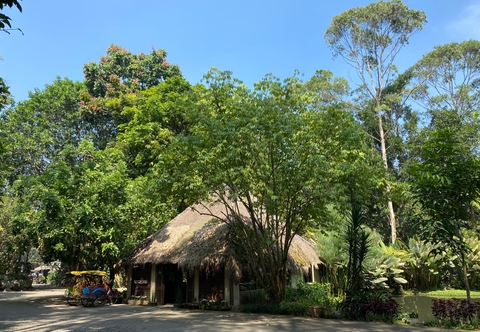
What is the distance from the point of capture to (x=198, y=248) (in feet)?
47.7

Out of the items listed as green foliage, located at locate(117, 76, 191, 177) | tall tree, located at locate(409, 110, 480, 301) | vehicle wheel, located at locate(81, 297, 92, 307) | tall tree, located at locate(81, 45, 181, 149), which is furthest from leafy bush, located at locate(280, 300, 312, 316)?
tall tree, located at locate(81, 45, 181, 149)

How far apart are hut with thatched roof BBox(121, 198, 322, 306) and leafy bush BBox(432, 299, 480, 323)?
613cm

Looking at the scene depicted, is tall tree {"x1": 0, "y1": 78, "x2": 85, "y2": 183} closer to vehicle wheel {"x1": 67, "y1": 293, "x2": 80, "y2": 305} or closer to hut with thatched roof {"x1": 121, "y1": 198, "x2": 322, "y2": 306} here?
vehicle wheel {"x1": 67, "y1": 293, "x2": 80, "y2": 305}

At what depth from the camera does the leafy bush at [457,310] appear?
8859mm

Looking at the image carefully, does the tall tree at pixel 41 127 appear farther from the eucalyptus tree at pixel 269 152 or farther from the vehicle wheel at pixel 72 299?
the eucalyptus tree at pixel 269 152

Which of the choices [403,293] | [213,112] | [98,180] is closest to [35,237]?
Answer: [98,180]

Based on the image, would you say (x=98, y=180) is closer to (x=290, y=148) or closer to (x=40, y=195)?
(x=40, y=195)

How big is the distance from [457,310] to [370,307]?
2161 mm

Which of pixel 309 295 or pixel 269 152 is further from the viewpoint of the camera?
pixel 309 295

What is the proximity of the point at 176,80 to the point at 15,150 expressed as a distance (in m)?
11.4

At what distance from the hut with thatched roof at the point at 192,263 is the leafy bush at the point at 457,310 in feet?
20.1

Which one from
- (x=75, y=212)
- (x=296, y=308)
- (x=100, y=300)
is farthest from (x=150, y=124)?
(x=296, y=308)

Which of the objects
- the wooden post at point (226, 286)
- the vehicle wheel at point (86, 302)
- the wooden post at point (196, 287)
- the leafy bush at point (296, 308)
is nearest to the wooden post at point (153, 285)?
the wooden post at point (196, 287)

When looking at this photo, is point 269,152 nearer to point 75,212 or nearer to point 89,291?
point 75,212
